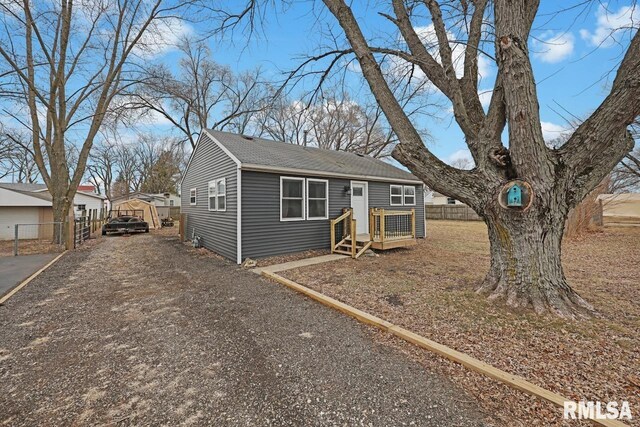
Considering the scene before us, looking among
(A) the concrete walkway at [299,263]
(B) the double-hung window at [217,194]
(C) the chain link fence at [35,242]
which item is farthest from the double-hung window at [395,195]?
(C) the chain link fence at [35,242]

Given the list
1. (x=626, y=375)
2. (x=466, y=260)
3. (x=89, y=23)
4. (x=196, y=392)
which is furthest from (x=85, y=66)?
(x=626, y=375)

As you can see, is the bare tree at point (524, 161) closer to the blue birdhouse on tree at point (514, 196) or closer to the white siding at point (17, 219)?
the blue birdhouse on tree at point (514, 196)

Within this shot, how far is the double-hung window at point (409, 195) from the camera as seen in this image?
11.6 metres

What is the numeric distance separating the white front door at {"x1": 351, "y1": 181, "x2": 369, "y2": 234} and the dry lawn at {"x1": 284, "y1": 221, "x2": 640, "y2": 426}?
343 cm

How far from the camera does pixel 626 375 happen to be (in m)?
2.30

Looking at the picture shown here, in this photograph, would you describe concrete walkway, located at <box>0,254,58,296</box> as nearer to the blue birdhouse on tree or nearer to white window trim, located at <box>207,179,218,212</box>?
white window trim, located at <box>207,179,218,212</box>

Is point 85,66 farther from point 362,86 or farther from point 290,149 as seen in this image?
point 362,86

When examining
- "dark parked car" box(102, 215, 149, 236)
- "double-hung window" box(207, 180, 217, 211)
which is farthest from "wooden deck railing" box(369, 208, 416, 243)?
"dark parked car" box(102, 215, 149, 236)

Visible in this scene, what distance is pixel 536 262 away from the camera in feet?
12.0

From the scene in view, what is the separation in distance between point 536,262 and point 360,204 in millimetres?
6542

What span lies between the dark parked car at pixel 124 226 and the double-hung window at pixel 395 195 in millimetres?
13712

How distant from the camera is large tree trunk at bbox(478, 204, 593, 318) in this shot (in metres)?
3.55

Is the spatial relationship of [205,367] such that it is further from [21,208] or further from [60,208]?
[21,208]

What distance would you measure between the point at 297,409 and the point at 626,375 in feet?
8.90
